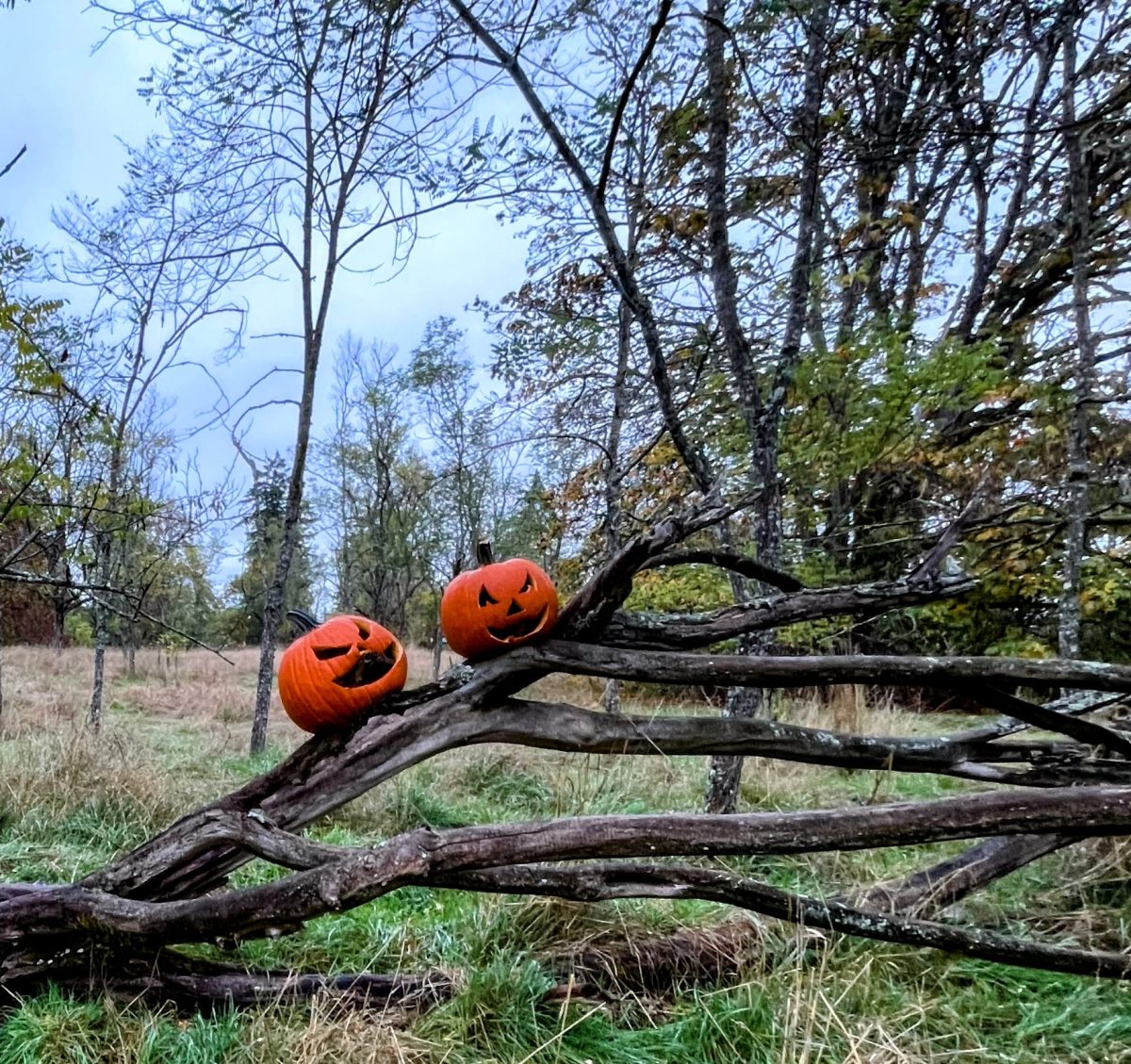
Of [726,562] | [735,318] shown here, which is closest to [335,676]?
[726,562]

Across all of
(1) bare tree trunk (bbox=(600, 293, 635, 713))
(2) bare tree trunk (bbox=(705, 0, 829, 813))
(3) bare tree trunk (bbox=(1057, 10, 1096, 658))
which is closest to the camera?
(2) bare tree trunk (bbox=(705, 0, 829, 813))

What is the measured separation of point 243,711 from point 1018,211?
37.5 ft

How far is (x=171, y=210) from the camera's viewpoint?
7.37 meters

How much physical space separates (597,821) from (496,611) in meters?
0.63

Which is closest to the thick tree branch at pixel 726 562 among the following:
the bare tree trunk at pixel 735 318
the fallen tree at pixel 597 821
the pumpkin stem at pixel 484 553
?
the fallen tree at pixel 597 821

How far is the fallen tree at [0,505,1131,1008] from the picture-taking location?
5.34 feet

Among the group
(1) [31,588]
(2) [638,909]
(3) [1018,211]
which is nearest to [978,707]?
(3) [1018,211]

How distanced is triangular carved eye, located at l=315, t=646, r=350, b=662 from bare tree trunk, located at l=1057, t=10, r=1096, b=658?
3.76m

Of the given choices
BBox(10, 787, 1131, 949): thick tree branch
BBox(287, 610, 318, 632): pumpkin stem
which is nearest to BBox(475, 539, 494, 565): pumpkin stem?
BBox(287, 610, 318, 632): pumpkin stem

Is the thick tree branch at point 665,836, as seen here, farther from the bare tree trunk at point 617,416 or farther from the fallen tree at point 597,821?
the bare tree trunk at point 617,416

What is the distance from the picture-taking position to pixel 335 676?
191cm

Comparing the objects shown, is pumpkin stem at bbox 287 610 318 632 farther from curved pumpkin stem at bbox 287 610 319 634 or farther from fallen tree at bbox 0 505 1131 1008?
fallen tree at bbox 0 505 1131 1008

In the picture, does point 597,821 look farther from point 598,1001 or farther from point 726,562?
point 726,562

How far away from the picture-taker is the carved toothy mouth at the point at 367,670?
1931mm
